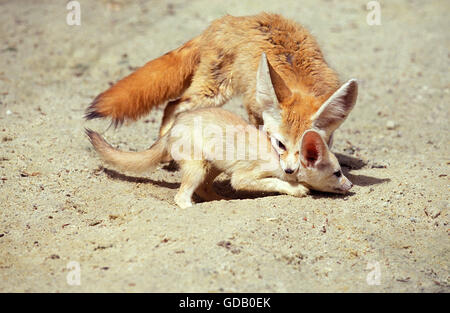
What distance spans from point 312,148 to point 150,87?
2.14m

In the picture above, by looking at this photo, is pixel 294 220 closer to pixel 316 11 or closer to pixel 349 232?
pixel 349 232

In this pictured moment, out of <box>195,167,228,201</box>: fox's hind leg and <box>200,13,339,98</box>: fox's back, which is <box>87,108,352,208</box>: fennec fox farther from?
<box>200,13,339,98</box>: fox's back

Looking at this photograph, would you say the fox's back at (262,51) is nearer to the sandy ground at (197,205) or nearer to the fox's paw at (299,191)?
the fox's paw at (299,191)

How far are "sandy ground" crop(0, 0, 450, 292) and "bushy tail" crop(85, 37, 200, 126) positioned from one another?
600 millimetres

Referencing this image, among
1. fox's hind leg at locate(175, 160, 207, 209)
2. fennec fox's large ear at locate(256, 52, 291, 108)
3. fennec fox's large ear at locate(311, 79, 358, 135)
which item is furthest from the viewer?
fox's hind leg at locate(175, 160, 207, 209)

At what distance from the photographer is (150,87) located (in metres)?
5.72

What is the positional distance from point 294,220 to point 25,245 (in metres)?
2.10

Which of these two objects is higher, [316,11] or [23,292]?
[316,11]

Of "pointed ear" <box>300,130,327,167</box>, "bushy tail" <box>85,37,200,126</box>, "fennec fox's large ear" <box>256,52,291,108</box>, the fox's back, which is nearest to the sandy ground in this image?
"pointed ear" <box>300,130,327,167</box>

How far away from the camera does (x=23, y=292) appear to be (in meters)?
3.37

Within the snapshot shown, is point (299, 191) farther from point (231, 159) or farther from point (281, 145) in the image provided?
point (231, 159)

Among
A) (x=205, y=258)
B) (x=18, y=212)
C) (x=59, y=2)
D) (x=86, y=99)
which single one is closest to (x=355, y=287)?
(x=205, y=258)

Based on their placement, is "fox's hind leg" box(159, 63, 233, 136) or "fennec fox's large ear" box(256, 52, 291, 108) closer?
"fennec fox's large ear" box(256, 52, 291, 108)

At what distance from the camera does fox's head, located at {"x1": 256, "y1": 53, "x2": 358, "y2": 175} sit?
448 cm
